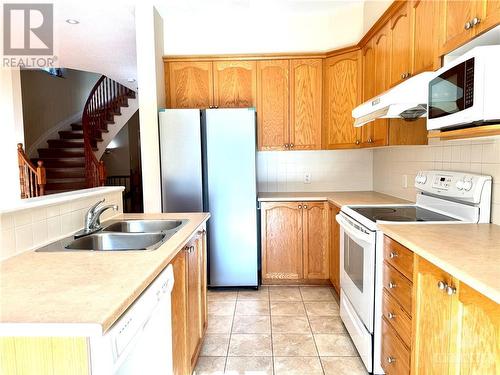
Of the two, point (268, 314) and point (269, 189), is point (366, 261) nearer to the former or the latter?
point (268, 314)

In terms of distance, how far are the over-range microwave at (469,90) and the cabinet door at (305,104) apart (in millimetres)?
1851

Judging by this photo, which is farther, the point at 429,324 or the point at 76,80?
the point at 76,80

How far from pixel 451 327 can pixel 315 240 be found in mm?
2011

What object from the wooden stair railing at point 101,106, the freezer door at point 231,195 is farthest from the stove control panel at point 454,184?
the wooden stair railing at point 101,106

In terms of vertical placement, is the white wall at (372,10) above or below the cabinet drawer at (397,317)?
above

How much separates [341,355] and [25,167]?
4.50 m

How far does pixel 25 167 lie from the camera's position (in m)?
4.42

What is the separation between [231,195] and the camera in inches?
122

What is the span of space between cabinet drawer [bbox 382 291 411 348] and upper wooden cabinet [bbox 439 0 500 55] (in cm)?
130

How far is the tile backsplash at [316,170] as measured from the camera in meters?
3.70

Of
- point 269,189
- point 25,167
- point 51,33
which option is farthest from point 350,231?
point 25,167

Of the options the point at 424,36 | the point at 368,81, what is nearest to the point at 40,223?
the point at 424,36

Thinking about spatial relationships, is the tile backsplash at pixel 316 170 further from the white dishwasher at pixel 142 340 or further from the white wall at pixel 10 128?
the white wall at pixel 10 128

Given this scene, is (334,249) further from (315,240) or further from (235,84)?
(235,84)
